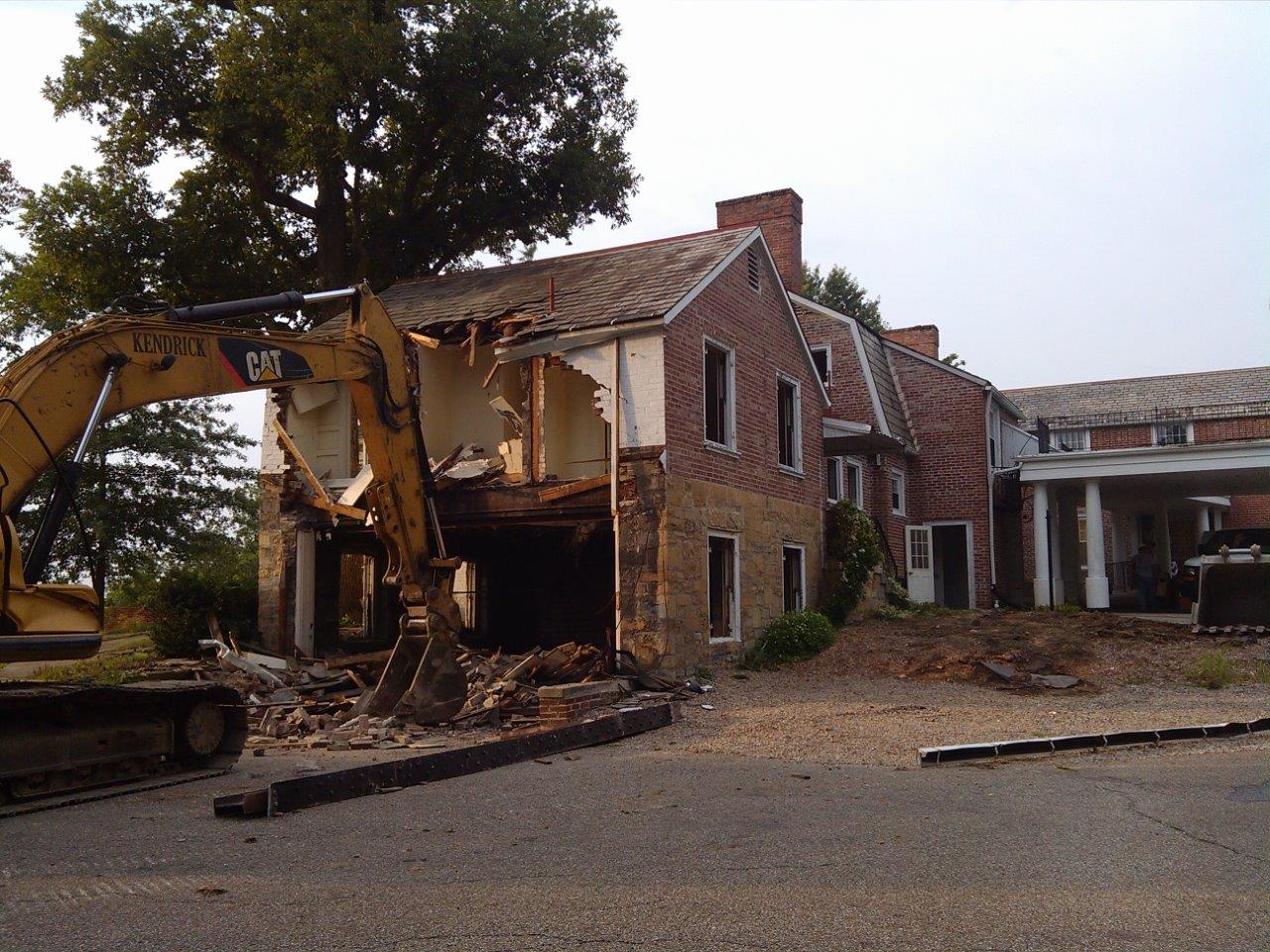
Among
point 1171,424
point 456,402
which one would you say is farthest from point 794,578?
point 1171,424

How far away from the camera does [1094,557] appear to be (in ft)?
75.3

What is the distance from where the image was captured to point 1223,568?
57.6 feet

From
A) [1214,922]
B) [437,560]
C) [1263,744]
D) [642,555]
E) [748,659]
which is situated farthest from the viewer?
[748,659]

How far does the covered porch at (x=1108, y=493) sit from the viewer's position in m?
22.7

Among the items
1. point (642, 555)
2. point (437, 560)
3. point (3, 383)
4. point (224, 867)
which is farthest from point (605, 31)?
point (224, 867)

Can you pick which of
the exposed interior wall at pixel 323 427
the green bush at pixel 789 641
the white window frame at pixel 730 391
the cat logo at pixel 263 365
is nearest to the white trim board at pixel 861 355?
the white window frame at pixel 730 391

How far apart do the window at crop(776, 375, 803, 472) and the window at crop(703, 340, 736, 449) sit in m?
2.29

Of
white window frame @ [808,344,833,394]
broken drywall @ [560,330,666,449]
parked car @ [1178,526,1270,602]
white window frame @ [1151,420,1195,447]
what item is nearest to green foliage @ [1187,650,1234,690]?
broken drywall @ [560,330,666,449]

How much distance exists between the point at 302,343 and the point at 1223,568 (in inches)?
582

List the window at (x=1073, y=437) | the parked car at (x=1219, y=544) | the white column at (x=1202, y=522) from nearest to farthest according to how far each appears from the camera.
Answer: the parked car at (x=1219, y=544) → the white column at (x=1202, y=522) → the window at (x=1073, y=437)

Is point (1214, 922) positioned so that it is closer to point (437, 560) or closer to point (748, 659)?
point (437, 560)

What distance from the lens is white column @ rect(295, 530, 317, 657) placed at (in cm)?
1756

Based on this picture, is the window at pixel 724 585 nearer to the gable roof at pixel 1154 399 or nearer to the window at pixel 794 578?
the window at pixel 794 578

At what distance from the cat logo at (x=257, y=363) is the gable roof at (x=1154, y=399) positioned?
3048cm
